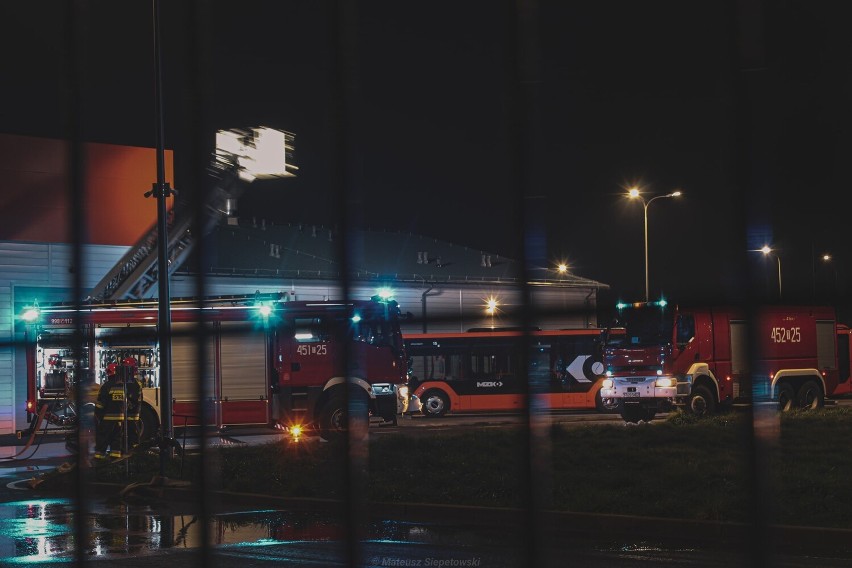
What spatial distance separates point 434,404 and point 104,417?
10708 millimetres

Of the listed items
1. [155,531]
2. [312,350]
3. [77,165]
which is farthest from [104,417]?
[77,165]

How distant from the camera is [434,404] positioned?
70.8 ft

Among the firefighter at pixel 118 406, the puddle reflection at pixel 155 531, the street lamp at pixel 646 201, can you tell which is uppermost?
the street lamp at pixel 646 201

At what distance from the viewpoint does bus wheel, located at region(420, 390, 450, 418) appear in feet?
70.5

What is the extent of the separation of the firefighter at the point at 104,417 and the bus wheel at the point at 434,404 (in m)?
10.3

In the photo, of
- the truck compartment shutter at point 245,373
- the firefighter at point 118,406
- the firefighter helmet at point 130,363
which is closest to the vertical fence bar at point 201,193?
the firefighter helmet at point 130,363

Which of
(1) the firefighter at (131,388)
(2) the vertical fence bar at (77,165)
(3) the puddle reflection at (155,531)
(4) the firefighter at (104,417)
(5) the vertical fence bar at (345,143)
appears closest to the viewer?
(5) the vertical fence bar at (345,143)

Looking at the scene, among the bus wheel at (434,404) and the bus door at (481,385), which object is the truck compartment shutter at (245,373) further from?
the bus wheel at (434,404)

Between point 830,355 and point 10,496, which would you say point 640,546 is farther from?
point 830,355

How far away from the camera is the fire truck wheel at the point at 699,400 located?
50.3 feet

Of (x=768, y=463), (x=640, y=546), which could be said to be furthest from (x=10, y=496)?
(x=768, y=463)

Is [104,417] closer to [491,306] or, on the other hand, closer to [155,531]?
[155,531]

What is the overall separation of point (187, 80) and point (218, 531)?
555 centimetres

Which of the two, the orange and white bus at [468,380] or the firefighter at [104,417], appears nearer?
the firefighter at [104,417]
